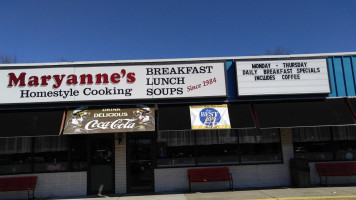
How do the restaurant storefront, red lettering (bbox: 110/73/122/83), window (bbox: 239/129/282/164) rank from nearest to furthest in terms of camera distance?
the restaurant storefront
red lettering (bbox: 110/73/122/83)
window (bbox: 239/129/282/164)

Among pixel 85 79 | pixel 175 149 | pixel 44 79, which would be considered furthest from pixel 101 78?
pixel 175 149

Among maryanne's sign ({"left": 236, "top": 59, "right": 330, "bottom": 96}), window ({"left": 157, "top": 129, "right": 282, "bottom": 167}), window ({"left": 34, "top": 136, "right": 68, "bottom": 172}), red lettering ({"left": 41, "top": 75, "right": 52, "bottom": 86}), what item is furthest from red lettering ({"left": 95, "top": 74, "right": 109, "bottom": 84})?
maryanne's sign ({"left": 236, "top": 59, "right": 330, "bottom": 96})

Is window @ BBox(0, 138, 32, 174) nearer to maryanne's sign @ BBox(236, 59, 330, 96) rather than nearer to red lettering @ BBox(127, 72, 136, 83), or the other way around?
red lettering @ BBox(127, 72, 136, 83)

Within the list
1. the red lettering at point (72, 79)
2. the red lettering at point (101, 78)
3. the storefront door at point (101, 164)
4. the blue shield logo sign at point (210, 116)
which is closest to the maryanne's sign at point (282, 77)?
the blue shield logo sign at point (210, 116)

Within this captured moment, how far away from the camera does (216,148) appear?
1107 cm

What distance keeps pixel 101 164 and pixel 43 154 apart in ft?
7.29

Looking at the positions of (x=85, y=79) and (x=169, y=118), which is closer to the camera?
(x=169, y=118)

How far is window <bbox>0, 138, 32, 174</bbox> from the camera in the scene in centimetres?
1041

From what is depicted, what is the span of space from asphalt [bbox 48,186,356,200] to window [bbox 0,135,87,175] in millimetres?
1403

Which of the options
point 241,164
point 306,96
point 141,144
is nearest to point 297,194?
point 241,164

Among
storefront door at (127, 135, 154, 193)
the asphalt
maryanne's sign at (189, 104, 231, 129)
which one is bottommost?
the asphalt

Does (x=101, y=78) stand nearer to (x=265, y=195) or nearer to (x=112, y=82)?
(x=112, y=82)

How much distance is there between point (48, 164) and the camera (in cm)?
1055

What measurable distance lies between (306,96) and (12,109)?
1126 cm
